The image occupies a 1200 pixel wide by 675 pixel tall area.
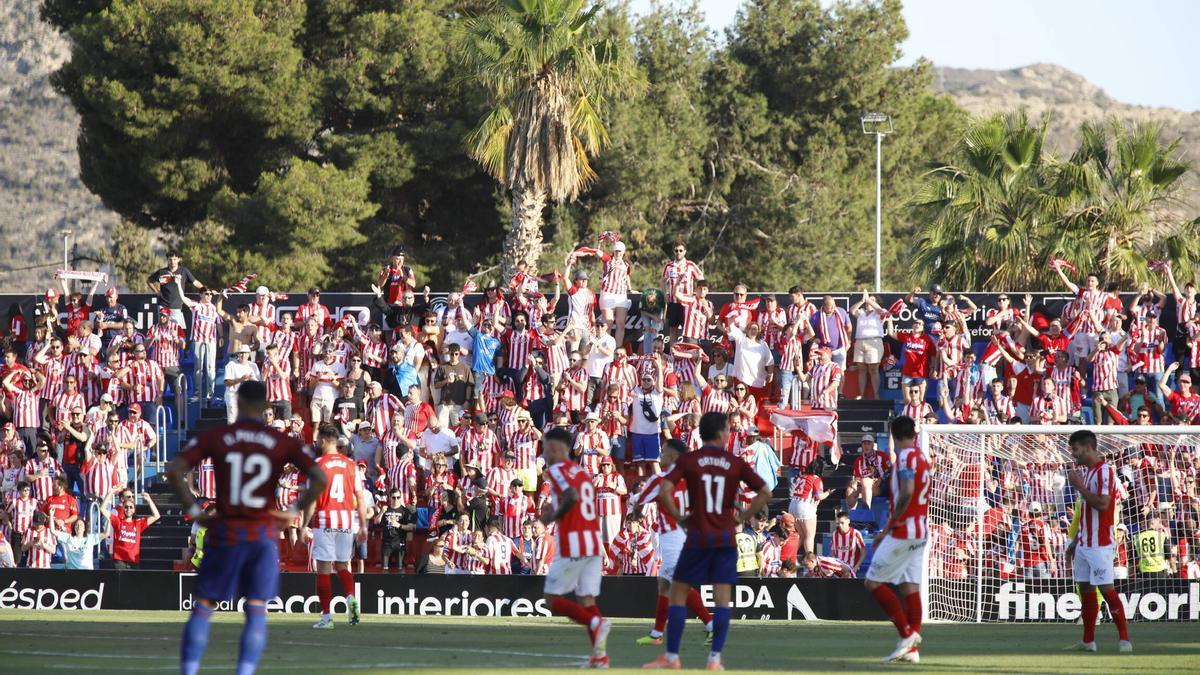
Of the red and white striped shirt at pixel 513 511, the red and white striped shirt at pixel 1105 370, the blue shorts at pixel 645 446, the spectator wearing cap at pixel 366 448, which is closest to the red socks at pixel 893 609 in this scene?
the red and white striped shirt at pixel 513 511

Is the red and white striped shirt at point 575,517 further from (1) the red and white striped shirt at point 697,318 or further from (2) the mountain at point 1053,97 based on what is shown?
(2) the mountain at point 1053,97

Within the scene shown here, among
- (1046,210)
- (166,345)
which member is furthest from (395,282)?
(1046,210)

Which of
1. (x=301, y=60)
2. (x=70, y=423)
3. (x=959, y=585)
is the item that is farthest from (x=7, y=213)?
(x=959, y=585)

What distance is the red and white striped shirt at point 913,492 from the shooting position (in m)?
12.1

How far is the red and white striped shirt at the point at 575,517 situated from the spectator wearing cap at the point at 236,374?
1261 cm

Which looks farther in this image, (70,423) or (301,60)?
(301,60)

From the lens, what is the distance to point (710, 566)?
1126 cm

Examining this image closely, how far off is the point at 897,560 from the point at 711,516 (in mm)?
1898

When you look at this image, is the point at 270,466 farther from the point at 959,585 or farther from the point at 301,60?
the point at 301,60

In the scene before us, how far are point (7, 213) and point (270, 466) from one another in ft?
376

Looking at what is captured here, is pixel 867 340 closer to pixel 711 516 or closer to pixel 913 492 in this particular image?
pixel 913 492

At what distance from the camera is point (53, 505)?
21234mm

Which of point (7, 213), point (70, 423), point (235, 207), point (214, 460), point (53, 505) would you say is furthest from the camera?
point (7, 213)

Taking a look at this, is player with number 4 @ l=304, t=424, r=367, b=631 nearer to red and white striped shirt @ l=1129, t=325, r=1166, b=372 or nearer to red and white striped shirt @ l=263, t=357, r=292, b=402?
red and white striped shirt @ l=263, t=357, r=292, b=402
